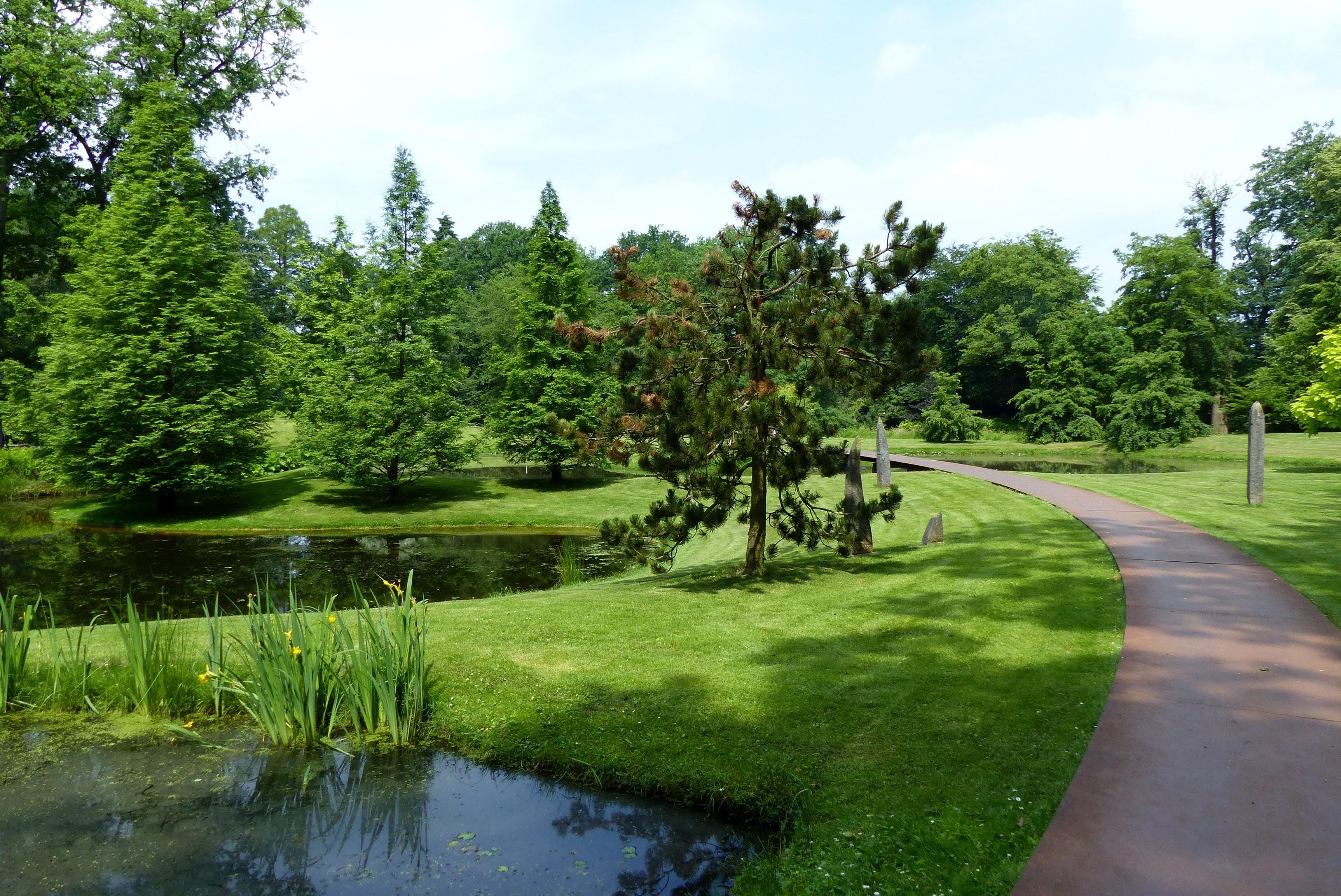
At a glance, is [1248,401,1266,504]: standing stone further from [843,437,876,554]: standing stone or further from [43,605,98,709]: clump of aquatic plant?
[43,605,98,709]: clump of aquatic plant

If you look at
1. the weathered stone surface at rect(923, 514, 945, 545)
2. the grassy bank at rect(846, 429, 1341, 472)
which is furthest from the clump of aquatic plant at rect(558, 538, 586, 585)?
the grassy bank at rect(846, 429, 1341, 472)

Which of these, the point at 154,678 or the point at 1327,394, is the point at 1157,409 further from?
the point at 154,678

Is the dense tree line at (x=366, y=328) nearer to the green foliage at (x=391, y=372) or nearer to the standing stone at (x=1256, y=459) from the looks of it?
the green foliage at (x=391, y=372)

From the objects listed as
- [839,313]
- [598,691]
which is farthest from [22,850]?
[839,313]

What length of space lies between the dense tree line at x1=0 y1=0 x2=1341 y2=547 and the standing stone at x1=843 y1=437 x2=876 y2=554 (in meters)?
0.46

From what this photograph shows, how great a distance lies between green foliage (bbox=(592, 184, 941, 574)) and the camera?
9.71 meters

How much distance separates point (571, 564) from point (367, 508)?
489 inches

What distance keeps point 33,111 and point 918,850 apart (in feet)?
120

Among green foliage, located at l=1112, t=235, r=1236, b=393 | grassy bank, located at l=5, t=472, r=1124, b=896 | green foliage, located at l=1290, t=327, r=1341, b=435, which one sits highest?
green foliage, located at l=1112, t=235, r=1236, b=393

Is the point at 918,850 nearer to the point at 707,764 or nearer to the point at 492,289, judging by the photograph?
the point at 707,764

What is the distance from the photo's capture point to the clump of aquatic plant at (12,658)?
22.7 ft

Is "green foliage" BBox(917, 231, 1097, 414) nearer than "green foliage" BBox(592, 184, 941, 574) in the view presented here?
No

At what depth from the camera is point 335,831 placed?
5375 millimetres

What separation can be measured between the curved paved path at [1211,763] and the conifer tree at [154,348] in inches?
992
